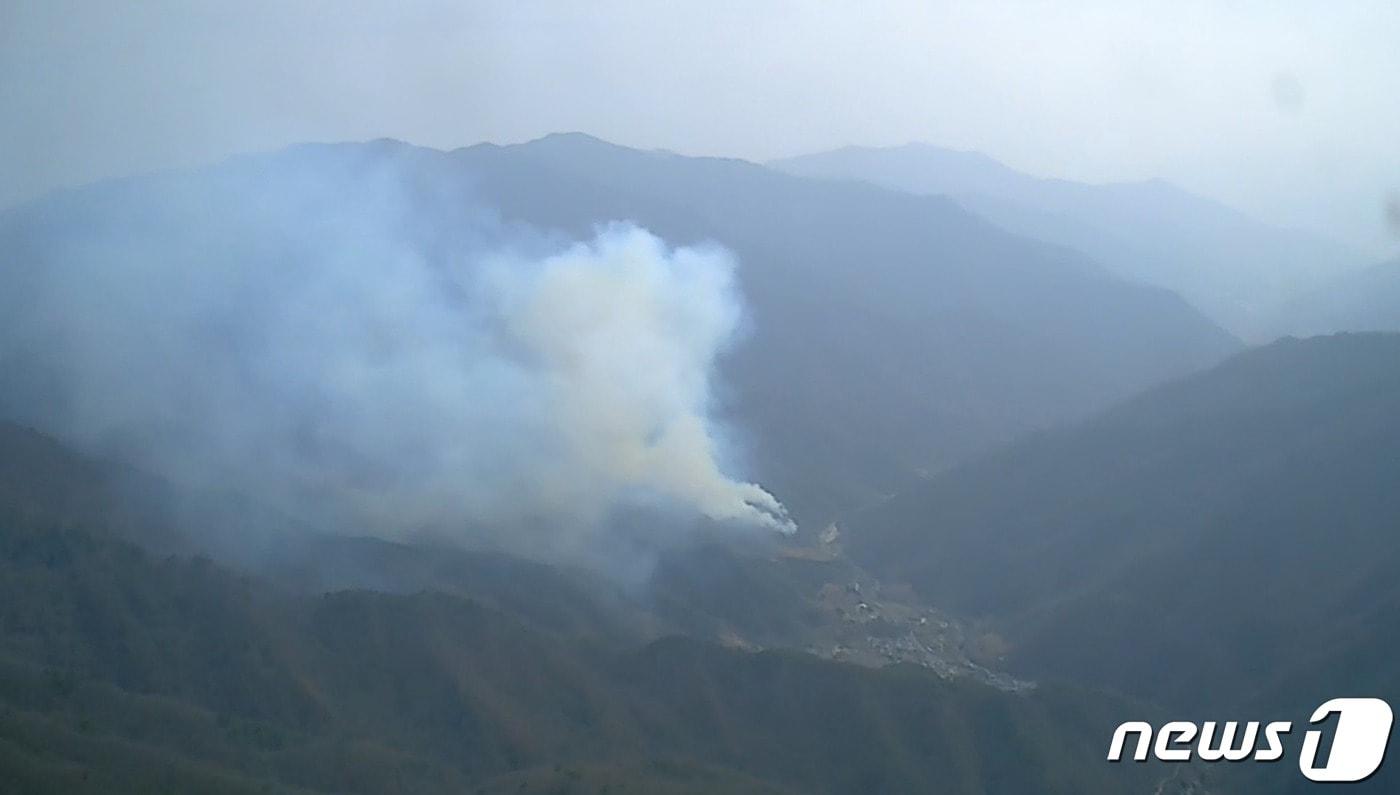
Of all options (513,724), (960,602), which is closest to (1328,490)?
(960,602)

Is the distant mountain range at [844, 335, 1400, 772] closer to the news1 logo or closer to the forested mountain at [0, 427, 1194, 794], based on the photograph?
the news1 logo

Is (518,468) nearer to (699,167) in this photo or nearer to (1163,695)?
(1163,695)

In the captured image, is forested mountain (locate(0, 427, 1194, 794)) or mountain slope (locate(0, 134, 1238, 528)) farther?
mountain slope (locate(0, 134, 1238, 528))

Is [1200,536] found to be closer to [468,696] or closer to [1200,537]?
[1200,537]

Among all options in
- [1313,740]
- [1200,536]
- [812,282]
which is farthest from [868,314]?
[1313,740]

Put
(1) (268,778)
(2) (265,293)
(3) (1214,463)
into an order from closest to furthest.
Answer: (1) (268,778), (3) (1214,463), (2) (265,293)

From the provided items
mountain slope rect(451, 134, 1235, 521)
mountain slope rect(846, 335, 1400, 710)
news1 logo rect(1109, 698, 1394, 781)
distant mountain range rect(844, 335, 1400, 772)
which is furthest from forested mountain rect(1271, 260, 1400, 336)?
news1 logo rect(1109, 698, 1394, 781)

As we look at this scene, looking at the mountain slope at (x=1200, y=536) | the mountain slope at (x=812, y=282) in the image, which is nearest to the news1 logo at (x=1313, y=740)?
the mountain slope at (x=1200, y=536)
